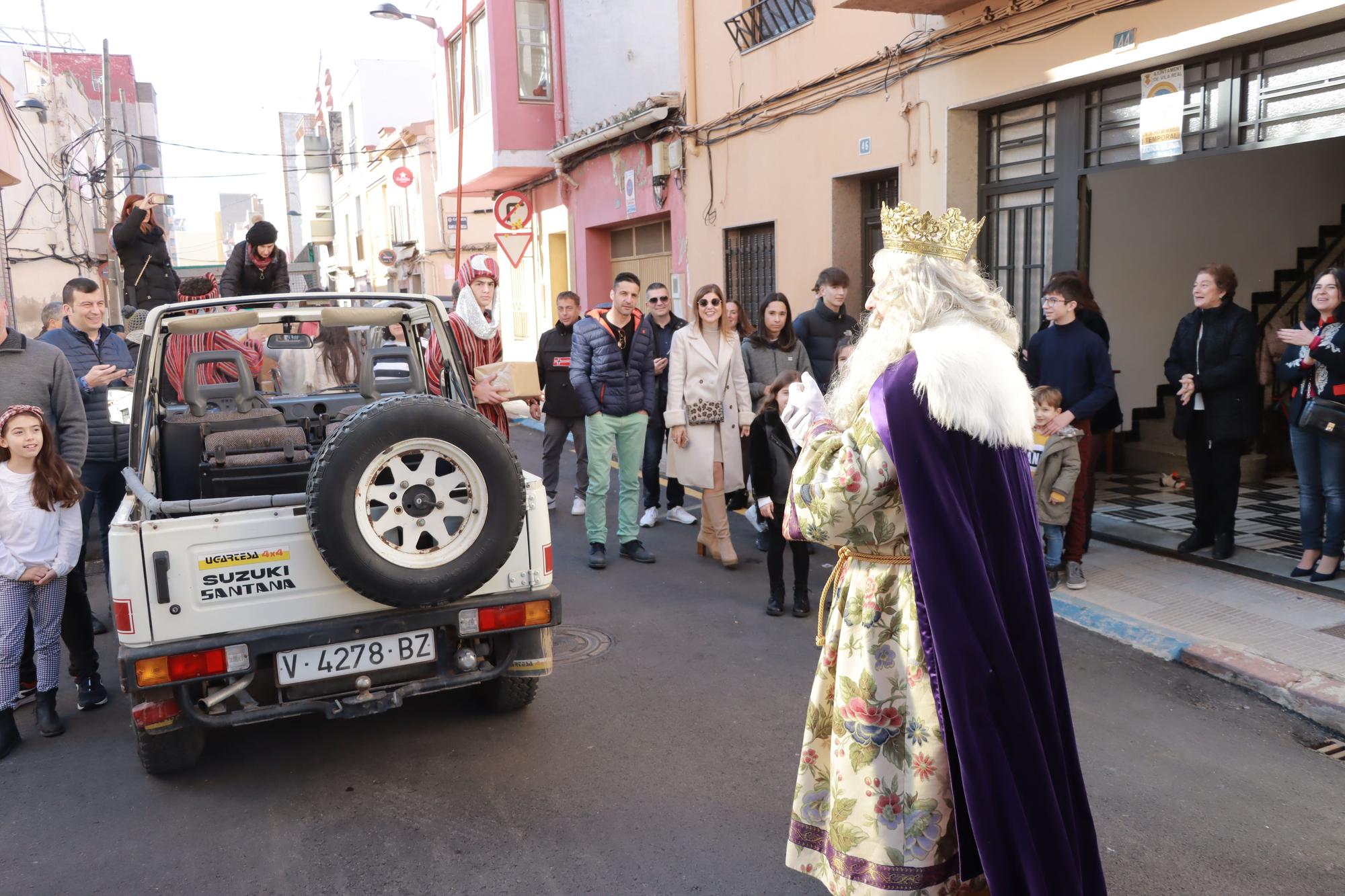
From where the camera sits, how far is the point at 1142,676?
16.7 ft

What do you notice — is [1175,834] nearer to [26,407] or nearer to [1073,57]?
[26,407]

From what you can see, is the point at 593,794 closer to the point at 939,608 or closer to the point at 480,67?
the point at 939,608

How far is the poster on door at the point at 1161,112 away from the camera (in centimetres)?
678

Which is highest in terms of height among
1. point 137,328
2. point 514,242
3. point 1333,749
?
point 514,242

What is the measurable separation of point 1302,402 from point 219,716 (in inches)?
235

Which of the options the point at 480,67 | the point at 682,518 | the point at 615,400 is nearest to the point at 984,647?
the point at 615,400

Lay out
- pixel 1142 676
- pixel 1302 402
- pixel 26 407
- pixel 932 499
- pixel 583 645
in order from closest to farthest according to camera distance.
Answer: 1. pixel 932 499
2. pixel 26 407
3. pixel 1142 676
4. pixel 583 645
5. pixel 1302 402

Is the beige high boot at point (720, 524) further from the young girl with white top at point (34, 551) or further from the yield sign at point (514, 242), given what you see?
the yield sign at point (514, 242)

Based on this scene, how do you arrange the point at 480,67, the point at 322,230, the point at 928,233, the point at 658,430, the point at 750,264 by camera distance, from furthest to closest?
the point at 322,230 < the point at 480,67 < the point at 750,264 < the point at 658,430 < the point at 928,233

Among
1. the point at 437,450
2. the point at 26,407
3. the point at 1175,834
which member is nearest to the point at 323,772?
the point at 437,450

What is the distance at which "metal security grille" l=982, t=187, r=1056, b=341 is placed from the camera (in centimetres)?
799

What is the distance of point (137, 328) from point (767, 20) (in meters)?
7.69

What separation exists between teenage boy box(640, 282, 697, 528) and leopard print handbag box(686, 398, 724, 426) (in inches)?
49.6

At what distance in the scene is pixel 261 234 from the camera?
7664 millimetres
